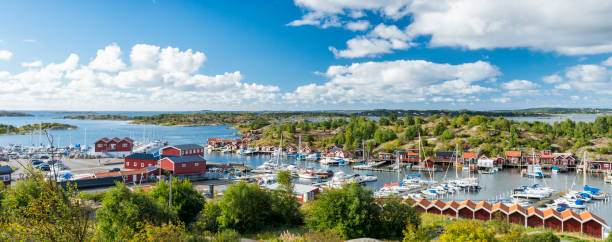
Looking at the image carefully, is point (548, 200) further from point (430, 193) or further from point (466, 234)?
point (466, 234)

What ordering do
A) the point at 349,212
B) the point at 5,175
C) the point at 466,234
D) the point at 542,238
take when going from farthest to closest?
the point at 5,175, the point at 349,212, the point at 542,238, the point at 466,234

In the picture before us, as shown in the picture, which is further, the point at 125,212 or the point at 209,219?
the point at 209,219

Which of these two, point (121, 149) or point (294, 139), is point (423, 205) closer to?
point (121, 149)

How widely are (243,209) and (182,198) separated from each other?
3.74m

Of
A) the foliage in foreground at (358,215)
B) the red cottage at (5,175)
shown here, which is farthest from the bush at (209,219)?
the red cottage at (5,175)

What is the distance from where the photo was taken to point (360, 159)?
66.4 metres

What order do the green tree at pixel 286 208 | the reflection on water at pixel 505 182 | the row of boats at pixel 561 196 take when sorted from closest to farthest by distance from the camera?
the green tree at pixel 286 208
the row of boats at pixel 561 196
the reflection on water at pixel 505 182

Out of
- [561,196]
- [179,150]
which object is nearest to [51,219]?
[179,150]

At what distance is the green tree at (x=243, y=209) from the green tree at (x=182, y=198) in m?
1.93

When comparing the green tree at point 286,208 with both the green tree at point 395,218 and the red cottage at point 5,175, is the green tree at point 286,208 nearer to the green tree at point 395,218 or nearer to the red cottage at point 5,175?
the green tree at point 395,218

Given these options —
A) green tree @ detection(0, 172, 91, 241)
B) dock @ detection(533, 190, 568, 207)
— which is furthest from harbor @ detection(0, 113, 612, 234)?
green tree @ detection(0, 172, 91, 241)

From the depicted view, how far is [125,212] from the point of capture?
15.9 meters

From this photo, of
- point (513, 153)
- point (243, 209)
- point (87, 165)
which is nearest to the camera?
point (243, 209)

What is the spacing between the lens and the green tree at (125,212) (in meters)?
15.4
